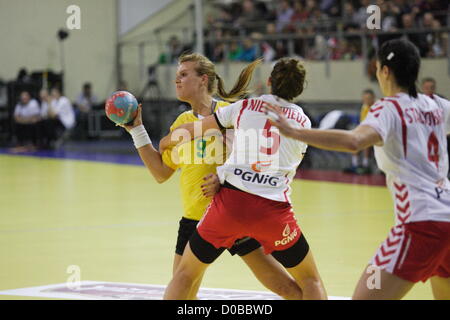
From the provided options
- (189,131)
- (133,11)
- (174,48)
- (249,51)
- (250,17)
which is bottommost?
(189,131)

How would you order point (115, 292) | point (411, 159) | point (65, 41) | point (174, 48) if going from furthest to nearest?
point (65, 41)
point (174, 48)
point (115, 292)
point (411, 159)

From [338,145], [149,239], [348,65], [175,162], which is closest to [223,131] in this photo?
[175,162]

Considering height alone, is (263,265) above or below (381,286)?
below

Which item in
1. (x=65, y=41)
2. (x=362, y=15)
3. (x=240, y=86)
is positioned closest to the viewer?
(x=240, y=86)

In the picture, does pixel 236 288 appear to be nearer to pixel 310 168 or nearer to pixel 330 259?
pixel 330 259

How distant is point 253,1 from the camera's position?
27984 millimetres

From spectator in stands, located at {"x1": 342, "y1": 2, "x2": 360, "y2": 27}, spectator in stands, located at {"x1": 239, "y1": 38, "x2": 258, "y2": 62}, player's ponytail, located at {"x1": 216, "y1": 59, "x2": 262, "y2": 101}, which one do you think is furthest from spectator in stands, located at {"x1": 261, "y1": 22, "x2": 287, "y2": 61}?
player's ponytail, located at {"x1": 216, "y1": 59, "x2": 262, "y2": 101}

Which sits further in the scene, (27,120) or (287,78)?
(27,120)

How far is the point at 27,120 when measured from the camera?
2558 centimetres

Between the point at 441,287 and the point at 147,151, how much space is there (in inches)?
84.3

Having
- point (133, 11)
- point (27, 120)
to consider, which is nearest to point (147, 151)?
point (27, 120)

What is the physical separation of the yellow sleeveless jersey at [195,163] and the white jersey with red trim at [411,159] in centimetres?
148

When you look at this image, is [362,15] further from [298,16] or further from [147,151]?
[147,151]

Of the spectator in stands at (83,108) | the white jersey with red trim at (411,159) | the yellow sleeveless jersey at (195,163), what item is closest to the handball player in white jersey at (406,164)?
the white jersey with red trim at (411,159)
